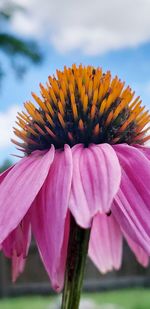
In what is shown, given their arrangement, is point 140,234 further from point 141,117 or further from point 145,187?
point 141,117

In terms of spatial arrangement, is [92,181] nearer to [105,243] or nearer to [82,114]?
[82,114]

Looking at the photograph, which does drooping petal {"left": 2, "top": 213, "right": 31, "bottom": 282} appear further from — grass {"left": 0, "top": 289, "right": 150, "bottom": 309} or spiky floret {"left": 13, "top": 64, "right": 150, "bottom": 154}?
grass {"left": 0, "top": 289, "right": 150, "bottom": 309}

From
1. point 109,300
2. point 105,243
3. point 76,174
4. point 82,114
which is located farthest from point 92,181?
point 109,300

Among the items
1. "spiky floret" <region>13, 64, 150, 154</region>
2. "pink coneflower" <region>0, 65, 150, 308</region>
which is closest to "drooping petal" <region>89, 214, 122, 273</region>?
"pink coneflower" <region>0, 65, 150, 308</region>

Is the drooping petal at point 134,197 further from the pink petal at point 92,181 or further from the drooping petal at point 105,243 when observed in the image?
the drooping petal at point 105,243

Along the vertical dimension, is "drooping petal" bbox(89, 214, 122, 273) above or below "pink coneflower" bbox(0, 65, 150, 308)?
below

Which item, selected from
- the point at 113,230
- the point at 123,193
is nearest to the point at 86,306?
the point at 113,230

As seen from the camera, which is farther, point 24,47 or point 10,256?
point 24,47
